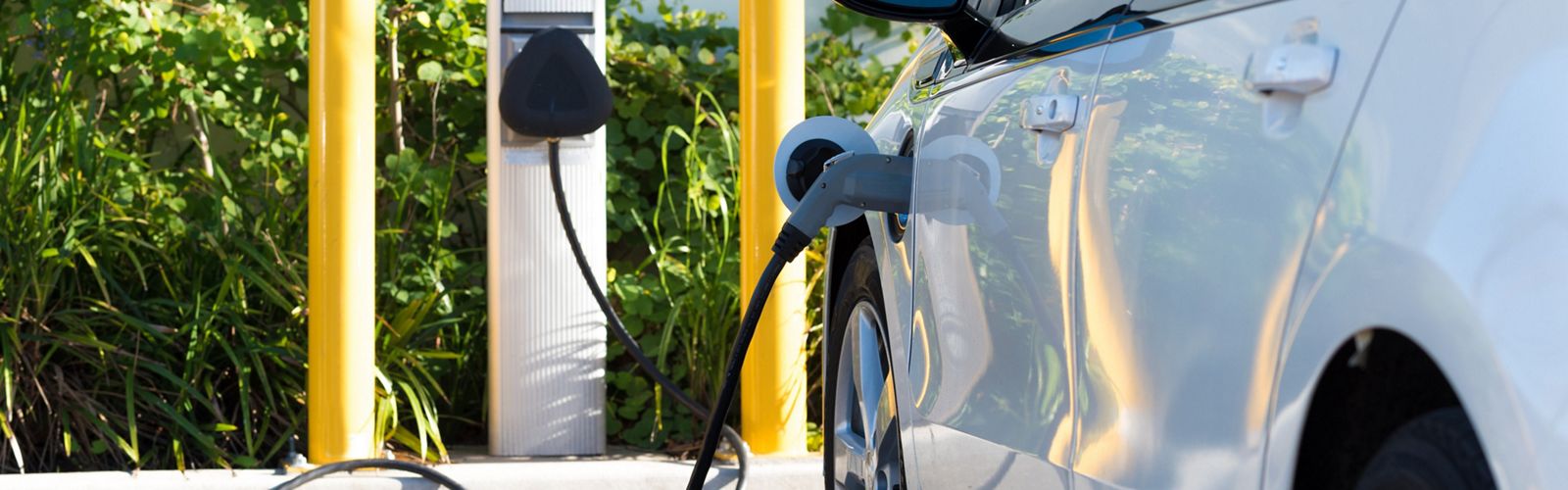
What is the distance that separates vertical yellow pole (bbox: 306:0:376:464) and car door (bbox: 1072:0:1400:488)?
115 inches

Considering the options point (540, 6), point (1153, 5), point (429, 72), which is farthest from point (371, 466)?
point (1153, 5)

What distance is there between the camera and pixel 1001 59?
2.15m

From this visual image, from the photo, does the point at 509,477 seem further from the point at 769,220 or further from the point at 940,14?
the point at 940,14

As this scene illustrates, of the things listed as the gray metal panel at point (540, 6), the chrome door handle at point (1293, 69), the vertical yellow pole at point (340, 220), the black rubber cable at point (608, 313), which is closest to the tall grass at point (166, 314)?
the vertical yellow pole at point (340, 220)

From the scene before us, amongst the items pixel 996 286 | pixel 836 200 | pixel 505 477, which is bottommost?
pixel 505 477

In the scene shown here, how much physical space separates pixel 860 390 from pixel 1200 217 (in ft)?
4.82

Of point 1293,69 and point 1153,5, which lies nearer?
point 1293,69

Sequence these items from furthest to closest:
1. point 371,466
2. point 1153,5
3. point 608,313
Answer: point 608,313 < point 371,466 < point 1153,5

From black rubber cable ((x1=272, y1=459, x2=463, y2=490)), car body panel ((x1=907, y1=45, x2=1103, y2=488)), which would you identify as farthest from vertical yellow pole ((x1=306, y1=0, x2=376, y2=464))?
car body panel ((x1=907, y1=45, x2=1103, y2=488))

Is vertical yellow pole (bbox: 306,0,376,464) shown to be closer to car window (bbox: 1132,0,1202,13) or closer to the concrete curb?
the concrete curb

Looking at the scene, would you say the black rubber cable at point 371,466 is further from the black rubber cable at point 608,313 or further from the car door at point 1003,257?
the car door at point 1003,257

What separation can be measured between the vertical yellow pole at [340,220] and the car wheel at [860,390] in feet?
5.25

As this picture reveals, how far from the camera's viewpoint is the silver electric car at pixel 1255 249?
103 centimetres

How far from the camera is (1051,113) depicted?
1.78 meters
